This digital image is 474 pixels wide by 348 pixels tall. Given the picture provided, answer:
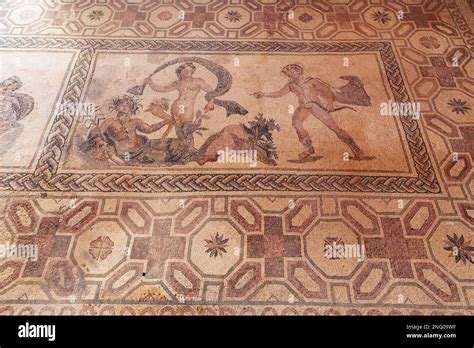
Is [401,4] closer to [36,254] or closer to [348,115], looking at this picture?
[348,115]

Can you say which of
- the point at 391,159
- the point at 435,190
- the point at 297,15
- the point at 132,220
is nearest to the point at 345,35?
the point at 297,15

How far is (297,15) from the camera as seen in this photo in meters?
3.34

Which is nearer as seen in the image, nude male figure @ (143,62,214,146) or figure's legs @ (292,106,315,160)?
figure's legs @ (292,106,315,160)

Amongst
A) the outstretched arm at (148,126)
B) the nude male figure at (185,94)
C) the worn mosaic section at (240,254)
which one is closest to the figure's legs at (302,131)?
the worn mosaic section at (240,254)

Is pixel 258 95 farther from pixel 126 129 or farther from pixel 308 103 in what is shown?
pixel 126 129

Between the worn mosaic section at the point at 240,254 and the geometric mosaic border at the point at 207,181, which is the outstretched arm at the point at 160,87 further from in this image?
the worn mosaic section at the point at 240,254

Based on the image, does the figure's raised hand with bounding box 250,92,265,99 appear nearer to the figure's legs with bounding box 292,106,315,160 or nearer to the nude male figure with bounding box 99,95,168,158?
the figure's legs with bounding box 292,106,315,160

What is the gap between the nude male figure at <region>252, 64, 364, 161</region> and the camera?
2457 mm

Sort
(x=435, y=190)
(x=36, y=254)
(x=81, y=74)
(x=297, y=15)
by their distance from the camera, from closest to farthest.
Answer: (x=36, y=254) < (x=435, y=190) < (x=81, y=74) < (x=297, y=15)

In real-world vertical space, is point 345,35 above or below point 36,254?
above

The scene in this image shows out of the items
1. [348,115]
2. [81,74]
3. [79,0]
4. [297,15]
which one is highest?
[79,0]

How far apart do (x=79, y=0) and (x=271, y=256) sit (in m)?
2.67

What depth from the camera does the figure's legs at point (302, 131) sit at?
7.93ft

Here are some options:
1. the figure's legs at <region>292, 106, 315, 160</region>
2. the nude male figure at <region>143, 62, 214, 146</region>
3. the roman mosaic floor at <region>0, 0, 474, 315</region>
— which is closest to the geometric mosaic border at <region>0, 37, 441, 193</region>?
the roman mosaic floor at <region>0, 0, 474, 315</region>
